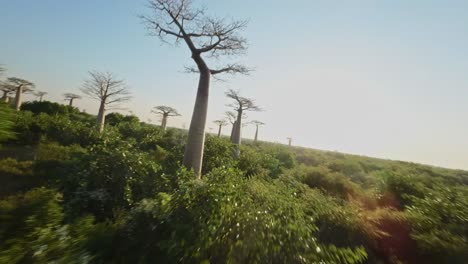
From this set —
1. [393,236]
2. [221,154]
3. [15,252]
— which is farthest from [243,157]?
[15,252]

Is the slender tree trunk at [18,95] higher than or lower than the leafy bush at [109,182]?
higher

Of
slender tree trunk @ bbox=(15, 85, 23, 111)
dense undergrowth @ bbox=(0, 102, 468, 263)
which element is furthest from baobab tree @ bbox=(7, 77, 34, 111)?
dense undergrowth @ bbox=(0, 102, 468, 263)

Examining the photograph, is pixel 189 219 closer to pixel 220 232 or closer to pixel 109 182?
pixel 220 232

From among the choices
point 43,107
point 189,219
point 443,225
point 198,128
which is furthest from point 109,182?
point 43,107

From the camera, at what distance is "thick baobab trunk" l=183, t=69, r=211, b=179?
6.17 metres

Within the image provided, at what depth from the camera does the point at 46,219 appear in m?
1.95

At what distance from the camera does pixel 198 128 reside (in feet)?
20.6

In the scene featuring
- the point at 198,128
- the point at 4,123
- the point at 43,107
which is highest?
the point at 43,107

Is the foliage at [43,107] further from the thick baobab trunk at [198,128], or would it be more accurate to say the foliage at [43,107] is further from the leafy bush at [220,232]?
the leafy bush at [220,232]

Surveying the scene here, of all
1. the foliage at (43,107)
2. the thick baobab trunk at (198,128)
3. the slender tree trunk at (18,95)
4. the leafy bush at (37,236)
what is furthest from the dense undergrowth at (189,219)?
the slender tree trunk at (18,95)

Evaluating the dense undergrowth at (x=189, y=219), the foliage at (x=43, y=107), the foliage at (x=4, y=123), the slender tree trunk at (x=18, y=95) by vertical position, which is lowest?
the dense undergrowth at (x=189, y=219)

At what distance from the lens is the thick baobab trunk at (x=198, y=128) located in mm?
6168

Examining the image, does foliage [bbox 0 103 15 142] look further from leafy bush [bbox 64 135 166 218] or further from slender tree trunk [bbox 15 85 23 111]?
slender tree trunk [bbox 15 85 23 111]

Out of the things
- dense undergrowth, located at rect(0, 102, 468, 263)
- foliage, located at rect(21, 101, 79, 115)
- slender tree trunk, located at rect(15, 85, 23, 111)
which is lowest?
dense undergrowth, located at rect(0, 102, 468, 263)
